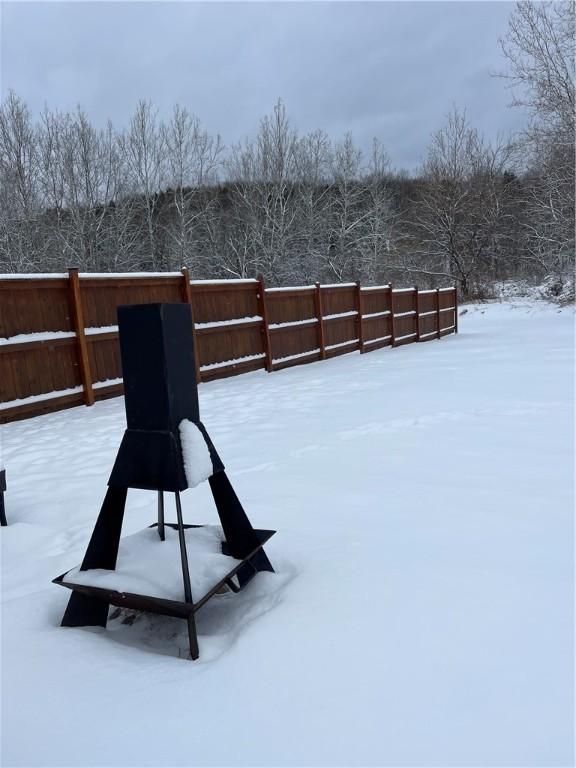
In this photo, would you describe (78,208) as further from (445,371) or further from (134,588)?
(134,588)

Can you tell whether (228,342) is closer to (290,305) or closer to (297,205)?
(290,305)

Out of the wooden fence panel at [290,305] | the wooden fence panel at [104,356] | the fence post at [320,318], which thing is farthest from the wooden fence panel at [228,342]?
the fence post at [320,318]

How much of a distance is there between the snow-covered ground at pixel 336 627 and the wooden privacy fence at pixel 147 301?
238cm

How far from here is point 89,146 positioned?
23359 mm

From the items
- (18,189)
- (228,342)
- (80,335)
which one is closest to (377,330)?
(228,342)

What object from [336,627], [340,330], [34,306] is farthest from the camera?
[340,330]

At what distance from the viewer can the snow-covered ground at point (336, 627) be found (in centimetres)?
154

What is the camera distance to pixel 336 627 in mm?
2053

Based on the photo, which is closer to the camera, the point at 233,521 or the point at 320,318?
the point at 233,521

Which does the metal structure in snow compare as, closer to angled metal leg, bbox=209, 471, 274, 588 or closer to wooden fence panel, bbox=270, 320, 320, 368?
angled metal leg, bbox=209, 471, 274, 588

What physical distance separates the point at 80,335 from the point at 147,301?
4.00 ft

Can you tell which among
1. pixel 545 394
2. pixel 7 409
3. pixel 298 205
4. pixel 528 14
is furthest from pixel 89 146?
pixel 545 394

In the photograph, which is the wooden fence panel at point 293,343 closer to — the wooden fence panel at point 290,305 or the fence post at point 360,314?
the wooden fence panel at point 290,305

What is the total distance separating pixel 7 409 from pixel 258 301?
16.4ft
